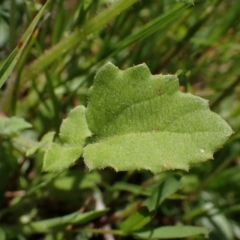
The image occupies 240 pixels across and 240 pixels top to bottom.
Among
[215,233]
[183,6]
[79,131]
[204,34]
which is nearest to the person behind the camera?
[79,131]

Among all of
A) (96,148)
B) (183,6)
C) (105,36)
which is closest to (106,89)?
(96,148)

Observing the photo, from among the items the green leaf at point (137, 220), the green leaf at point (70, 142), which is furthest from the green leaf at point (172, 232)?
the green leaf at point (70, 142)

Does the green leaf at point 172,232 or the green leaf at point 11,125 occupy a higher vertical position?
the green leaf at point 11,125

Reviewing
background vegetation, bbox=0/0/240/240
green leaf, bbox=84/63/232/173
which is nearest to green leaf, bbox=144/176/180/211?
background vegetation, bbox=0/0/240/240

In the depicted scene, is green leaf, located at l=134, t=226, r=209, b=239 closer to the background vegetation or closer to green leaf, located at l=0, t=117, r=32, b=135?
the background vegetation

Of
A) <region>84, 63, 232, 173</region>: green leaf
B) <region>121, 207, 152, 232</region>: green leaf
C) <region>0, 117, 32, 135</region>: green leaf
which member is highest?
<region>0, 117, 32, 135</region>: green leaf

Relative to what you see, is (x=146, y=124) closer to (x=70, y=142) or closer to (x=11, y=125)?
(x=70, y=142)

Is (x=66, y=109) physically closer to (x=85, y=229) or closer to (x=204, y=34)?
(x=85, y=229)

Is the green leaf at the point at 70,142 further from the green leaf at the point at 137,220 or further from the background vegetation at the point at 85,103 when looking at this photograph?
the green leaf at the point at 137,220
